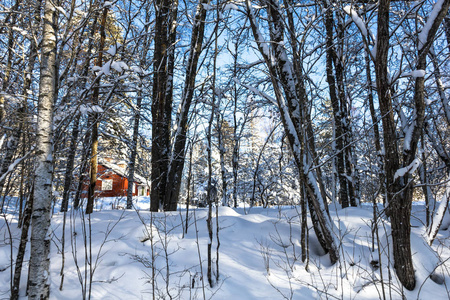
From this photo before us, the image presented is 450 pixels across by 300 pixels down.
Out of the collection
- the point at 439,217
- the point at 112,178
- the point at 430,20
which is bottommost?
the point at 439,217

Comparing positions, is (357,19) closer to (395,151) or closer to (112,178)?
(395,151)

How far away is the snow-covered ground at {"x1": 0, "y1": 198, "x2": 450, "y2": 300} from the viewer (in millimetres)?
2547

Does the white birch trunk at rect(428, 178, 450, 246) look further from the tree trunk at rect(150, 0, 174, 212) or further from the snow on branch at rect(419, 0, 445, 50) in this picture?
the tree trunk at rect(150, 0, 174, 212)

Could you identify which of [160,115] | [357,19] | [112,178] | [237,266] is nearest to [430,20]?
[357,19]

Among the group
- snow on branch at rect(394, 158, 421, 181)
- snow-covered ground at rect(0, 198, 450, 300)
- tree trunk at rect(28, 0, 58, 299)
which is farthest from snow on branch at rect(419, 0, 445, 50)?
tree trunk at rect(28, 0, 58, 299)

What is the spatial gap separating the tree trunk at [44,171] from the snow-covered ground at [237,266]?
29cm

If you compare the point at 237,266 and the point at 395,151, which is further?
the point at 237,266

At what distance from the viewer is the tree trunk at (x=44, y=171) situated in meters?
2.38

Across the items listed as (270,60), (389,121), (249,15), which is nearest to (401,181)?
(389,121)

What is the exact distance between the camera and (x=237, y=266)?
9.82 ft

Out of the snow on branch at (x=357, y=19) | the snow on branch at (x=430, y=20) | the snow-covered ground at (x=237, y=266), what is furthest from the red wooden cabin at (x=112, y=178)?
the snow on branch at (x=430, y=20)

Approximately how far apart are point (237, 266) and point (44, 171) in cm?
238

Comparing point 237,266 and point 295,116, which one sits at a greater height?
point 295,116

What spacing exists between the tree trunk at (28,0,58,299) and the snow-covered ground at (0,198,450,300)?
0.96 feet
